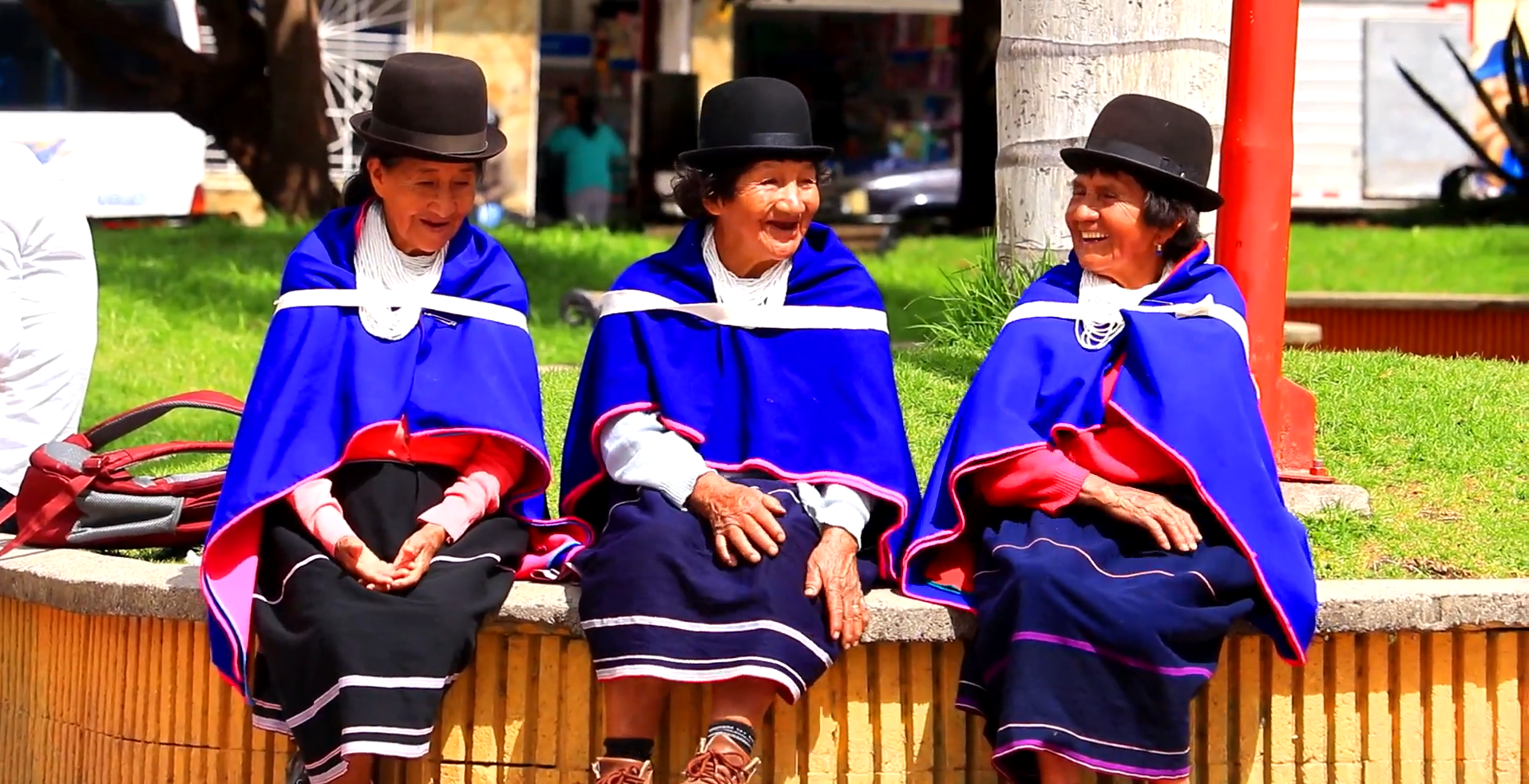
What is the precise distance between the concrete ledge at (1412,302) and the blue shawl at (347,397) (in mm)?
7396

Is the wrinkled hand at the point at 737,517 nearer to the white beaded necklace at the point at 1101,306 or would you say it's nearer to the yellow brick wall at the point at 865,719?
the yellow brick wall at the point at 865,719

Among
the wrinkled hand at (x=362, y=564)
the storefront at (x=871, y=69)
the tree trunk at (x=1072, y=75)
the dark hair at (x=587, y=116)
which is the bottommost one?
the wrinkled hand at (x=362, y=564)

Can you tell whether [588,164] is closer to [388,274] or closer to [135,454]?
[135,454]

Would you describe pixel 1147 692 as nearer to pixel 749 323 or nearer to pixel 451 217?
pixel 749 323

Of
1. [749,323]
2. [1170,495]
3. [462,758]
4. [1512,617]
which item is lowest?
[462,758]

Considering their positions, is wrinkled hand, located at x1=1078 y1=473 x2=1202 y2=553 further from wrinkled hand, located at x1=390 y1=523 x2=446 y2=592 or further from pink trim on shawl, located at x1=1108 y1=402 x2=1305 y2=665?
wrinkled hand, located at x1=390 y1=523 x2=446 y2=592

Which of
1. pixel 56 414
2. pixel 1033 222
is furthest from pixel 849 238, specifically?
pixel 56 414

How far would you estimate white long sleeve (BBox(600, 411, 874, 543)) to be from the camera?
4020 millimetres

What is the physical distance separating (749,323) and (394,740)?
1.14m

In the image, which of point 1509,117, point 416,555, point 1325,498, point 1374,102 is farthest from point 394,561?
point 1374,102

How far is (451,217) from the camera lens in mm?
4168

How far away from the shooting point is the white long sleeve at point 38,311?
5234mm

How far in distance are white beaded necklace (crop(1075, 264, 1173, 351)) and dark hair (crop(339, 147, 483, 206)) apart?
1.32 metres

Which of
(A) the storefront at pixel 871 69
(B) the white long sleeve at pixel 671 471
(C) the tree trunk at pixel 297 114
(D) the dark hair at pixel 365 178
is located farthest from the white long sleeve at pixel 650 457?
(A) the storefront at pixel 871 69
